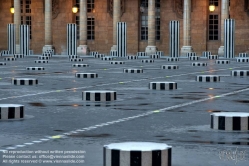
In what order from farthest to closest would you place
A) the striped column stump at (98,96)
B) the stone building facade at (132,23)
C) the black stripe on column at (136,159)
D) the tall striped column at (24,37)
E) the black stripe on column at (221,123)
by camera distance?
the stone building facade at (132,23)
the tall striped column at (24,37)
the striped column stump at (98,96)
the black stripe on column at (221,123)
the black stripe on column at (136,159)

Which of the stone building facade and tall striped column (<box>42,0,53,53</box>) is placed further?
tall striped column (<box>42,0,53,53</box>)

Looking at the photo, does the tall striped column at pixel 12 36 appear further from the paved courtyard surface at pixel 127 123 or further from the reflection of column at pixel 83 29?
the paved courtyard surface at pixel 127 123

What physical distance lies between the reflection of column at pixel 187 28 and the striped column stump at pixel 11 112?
4303 cm

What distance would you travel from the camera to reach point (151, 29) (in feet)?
184

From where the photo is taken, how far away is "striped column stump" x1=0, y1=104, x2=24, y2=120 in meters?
12.1

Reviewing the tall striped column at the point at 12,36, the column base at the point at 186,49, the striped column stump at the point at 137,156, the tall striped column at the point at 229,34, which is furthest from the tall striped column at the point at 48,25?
the striped column stump at the point at 137,156

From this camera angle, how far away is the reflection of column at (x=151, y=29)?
184 ft

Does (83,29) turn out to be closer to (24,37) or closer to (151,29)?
(151,29)

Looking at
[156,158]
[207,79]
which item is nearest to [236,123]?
[156,158]

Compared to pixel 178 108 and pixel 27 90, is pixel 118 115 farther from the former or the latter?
pixel 27 90

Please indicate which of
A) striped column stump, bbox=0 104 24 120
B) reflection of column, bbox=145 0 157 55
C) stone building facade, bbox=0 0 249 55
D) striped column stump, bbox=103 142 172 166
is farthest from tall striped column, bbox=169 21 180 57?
striped column stump, bbox=103 142 172 166

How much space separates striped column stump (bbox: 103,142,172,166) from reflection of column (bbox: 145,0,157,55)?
49012 mm

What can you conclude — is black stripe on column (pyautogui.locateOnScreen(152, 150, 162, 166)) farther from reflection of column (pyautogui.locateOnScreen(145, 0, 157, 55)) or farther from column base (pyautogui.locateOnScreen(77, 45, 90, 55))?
column base (pyautogui.locateOnScreen(77, 45, 90, 55))

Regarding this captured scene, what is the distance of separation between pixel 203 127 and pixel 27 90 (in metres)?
8.85
